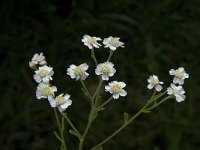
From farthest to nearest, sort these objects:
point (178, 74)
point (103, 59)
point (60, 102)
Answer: point (103, 59) < point (178, 74) < point (60, 102)

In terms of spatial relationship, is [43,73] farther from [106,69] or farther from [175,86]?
[175,86]

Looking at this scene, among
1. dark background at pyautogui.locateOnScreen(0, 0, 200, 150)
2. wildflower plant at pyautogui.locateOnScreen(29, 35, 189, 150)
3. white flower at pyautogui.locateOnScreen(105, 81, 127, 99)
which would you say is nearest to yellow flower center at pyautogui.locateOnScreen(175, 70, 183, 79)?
wildflower plant at pyautogui.locateOnScreen(29, 35, 189, 150)

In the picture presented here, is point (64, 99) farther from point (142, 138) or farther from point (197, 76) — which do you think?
point (197, 76)

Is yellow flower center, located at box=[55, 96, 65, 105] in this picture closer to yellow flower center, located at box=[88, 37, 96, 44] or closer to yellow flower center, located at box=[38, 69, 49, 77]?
yellow flower center, located at box=[38, 69, 49, 77]

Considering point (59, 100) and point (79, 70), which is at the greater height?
point (79, 70)

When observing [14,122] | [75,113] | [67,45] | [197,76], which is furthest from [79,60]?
[197,76]

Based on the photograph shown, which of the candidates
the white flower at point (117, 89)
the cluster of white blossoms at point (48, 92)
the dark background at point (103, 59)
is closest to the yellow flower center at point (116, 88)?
the white flower at point (117, 89)

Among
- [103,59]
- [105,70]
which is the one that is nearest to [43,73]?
[105,70]

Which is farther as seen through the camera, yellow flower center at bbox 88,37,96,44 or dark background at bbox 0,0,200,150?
dark background at bbox 0,0,200,150
